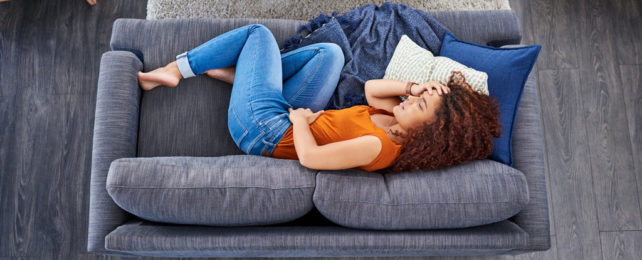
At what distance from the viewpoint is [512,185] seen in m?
1.22

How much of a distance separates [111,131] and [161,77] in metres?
0.27

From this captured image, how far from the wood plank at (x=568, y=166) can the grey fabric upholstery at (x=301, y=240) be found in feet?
2.76

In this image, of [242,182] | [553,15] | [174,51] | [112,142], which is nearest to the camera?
[242,182]

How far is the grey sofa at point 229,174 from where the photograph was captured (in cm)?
124

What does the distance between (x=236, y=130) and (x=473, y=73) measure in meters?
0.87

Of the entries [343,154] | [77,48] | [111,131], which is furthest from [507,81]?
[77,48]

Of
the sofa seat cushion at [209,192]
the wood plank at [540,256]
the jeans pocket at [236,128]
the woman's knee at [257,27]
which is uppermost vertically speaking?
the woman's knee at [257,27]

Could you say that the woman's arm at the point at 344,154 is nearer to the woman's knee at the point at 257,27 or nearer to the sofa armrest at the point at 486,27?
the woman's knee at the point at 257,27

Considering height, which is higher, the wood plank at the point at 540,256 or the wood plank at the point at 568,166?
the wood plank at the point at 568,166

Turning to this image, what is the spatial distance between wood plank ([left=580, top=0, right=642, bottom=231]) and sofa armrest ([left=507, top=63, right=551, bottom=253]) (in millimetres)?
797

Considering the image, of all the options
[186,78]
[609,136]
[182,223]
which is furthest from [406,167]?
[609,136]

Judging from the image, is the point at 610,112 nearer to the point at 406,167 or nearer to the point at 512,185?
the point at 512,185

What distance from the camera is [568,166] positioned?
198cm

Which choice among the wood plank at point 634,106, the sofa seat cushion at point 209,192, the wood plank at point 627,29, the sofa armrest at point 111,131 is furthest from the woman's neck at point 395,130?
the wood plank at point 627,29
